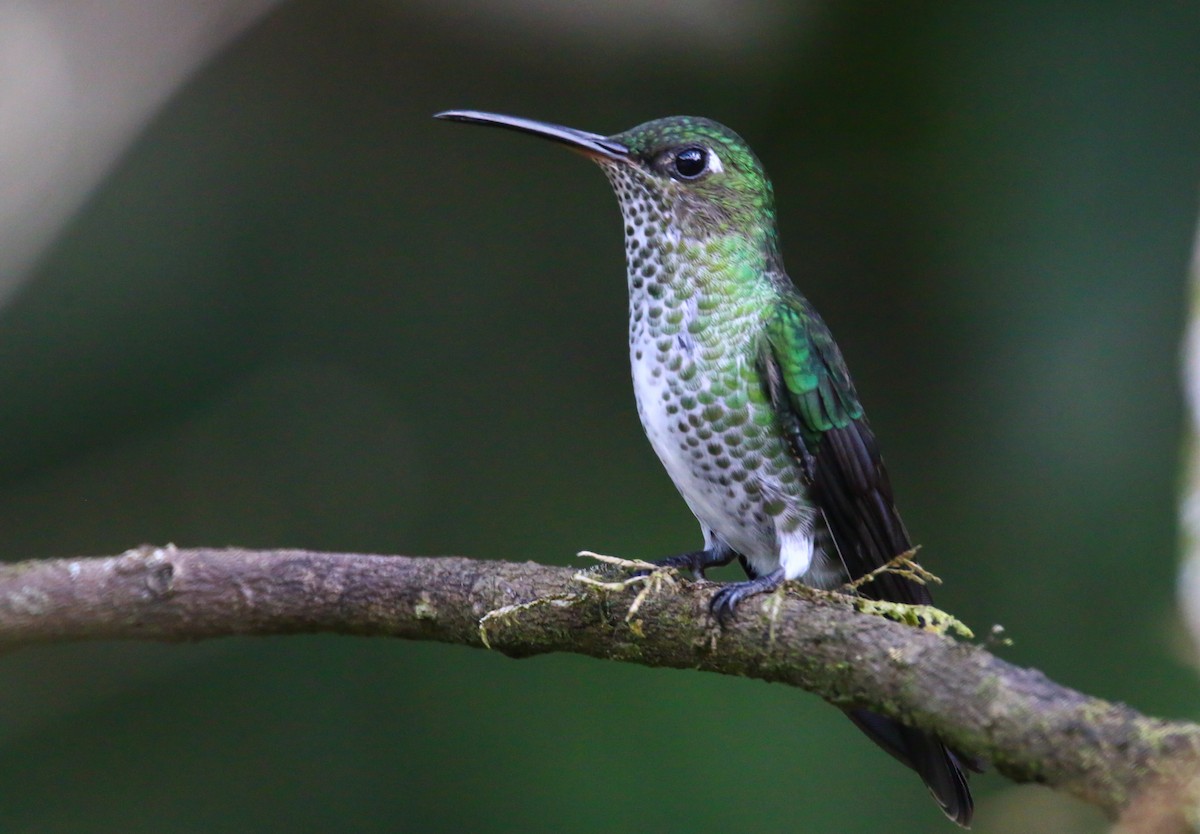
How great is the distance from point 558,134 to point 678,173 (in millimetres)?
326

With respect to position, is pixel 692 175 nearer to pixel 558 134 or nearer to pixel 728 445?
pixel 558 134

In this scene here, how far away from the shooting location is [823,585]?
2.97m

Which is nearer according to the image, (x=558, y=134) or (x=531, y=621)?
(x=531, y=621)

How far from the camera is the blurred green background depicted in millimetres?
4742

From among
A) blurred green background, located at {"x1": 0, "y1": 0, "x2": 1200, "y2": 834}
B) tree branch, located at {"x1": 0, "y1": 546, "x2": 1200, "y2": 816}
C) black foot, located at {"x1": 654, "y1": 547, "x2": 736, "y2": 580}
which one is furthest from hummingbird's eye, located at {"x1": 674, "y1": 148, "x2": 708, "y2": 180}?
blurred green background, located at {"x1": 0, "y1": 0, "x2": 1200, "y2": 834}

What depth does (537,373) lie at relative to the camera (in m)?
5.57

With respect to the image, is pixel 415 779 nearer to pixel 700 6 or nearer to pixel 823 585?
pixel 823 585

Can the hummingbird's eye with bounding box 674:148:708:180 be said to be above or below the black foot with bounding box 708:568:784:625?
above

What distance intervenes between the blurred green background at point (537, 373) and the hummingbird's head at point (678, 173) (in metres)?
2.40

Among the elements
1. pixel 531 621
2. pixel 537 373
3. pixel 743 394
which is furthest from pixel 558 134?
pixel 537 373

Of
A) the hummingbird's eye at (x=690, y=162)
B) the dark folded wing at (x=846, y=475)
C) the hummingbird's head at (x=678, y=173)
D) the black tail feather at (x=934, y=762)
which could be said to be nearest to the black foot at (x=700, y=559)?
the dark folded wing at (x=846, y=475)

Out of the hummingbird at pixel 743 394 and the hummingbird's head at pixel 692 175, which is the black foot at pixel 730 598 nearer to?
the hummingbird at pixel 743 394

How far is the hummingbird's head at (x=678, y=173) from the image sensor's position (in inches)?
114

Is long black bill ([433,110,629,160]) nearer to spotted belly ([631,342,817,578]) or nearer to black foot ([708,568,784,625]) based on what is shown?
spotted belly ([631,342,817,578])
